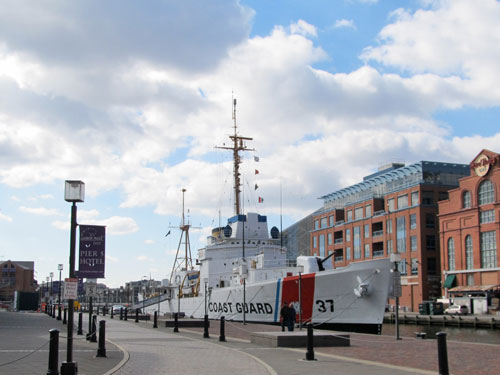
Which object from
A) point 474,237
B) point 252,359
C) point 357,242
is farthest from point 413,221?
point 252,359

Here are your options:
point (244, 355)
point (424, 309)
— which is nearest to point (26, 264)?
point (424, 309)

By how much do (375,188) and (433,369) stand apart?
242 feet

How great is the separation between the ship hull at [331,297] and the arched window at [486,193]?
35.2 m

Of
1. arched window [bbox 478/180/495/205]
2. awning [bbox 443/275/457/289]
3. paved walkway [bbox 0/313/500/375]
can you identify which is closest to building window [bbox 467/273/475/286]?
awning [bbox 443/275/457/289]

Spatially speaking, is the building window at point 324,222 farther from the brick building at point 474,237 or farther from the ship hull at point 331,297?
the ship hull at point 331,297

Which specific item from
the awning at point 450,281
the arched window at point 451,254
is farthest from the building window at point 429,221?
the awning at point 450,281

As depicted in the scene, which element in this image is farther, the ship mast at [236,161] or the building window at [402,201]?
the building window at [402,201]

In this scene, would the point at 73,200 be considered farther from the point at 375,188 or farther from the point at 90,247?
the point at 375,188

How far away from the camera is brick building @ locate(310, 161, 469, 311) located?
72688mm

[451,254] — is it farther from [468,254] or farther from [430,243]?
[430,243]

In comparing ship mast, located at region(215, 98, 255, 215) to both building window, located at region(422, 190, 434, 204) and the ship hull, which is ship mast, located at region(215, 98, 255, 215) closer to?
the ship hull

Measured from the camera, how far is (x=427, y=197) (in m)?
73.9

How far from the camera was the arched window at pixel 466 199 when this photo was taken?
65.7m

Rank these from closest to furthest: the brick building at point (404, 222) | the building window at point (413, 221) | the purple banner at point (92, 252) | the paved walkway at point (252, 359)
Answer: the paved walkway at point (252, 359) → the purple banner at point (92, 252) → the brick building at point (404, 222) → the building window at point (413, 221)
